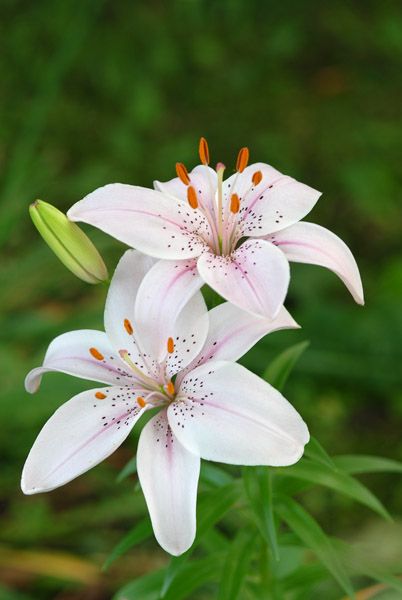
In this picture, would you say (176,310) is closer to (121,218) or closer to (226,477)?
(121,218)

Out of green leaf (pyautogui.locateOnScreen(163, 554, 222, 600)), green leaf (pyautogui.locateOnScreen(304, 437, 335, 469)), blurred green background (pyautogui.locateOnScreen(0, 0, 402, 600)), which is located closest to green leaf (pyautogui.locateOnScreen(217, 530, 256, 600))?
green leaf (pyautogui.locateOnScreen(163, 554, 222, 600))

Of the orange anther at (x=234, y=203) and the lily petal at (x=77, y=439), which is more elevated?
the orange anther at (x=234, y=203)

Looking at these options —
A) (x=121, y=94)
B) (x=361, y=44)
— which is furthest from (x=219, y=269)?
(x=361, y=44)

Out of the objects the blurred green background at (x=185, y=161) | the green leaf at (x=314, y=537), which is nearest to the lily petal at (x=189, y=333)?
the green leaf at (x=314, y=537)

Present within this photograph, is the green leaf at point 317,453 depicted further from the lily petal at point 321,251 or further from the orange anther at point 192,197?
the orange anther at point 192,197

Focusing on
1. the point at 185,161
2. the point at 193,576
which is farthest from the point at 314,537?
the point at 185,161

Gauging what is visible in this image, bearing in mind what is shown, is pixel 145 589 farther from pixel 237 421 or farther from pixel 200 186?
pixel 200 186

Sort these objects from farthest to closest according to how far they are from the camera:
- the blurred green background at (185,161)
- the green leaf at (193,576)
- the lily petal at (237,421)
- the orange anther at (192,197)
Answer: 1. the blurred green background at (185,161)
2. the green leaf at (193,576)
3. the orange anther at (192,197)
4. the lily petal at (237,421)
